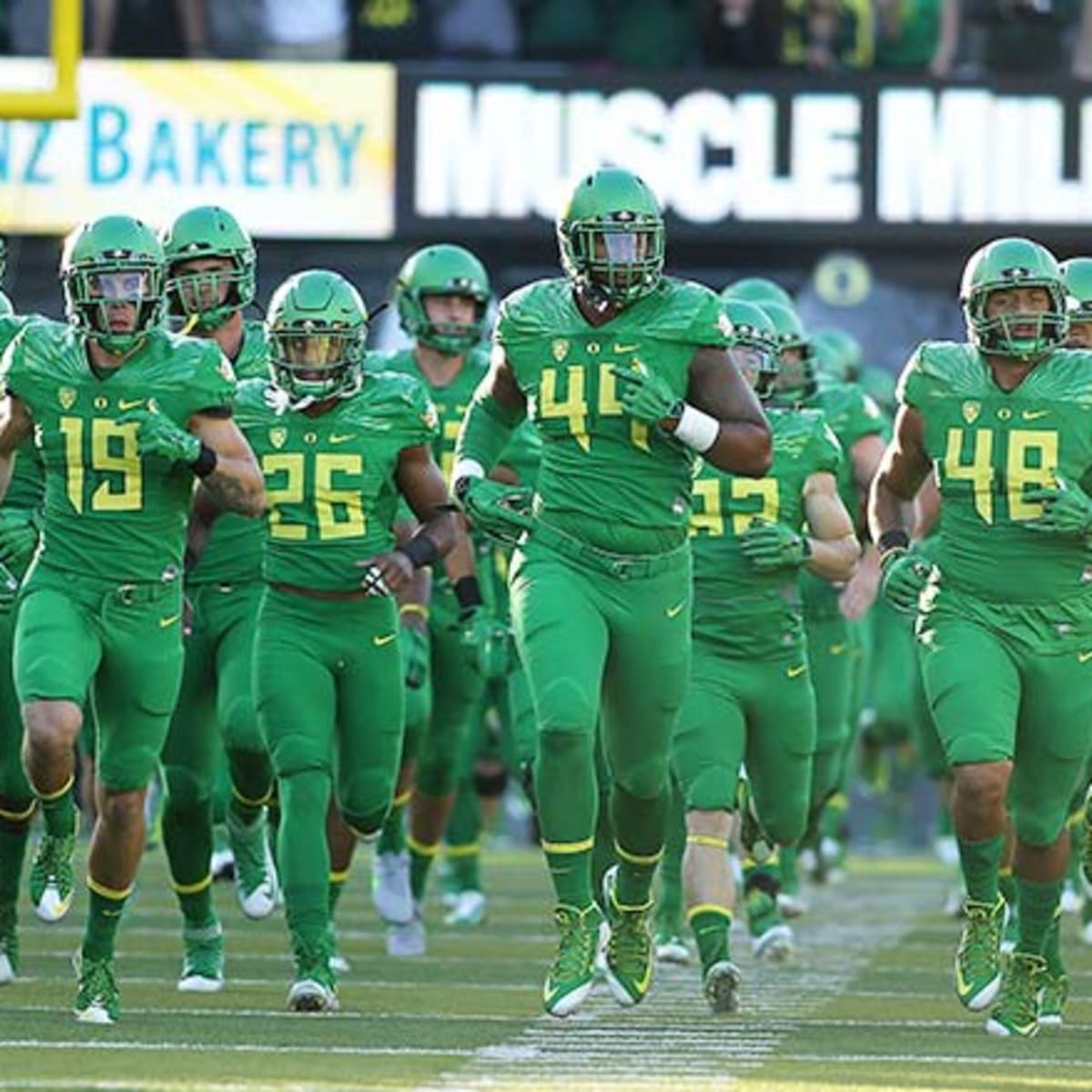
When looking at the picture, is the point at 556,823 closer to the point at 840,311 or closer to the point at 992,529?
the point at 992,529

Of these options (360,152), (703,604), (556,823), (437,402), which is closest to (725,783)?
(703,604)

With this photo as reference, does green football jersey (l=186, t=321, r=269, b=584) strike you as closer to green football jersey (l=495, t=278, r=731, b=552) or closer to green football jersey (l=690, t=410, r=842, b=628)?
green football jersey (l=690, t=410, r=842, b=628)

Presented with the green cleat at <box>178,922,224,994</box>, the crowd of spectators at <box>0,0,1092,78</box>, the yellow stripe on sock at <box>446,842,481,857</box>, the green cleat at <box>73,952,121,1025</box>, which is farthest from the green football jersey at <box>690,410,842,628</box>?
the crowd of spectators at <box>0,0,1092,78</box>

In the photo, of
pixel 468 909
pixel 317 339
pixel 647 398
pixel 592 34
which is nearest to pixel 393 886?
pixel 468 909

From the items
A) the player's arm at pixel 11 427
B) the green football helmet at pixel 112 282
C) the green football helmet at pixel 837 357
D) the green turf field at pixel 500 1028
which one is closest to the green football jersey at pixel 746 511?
the green turf field at pixel 500 1028

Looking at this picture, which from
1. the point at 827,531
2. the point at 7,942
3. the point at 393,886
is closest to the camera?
the point at 7,942

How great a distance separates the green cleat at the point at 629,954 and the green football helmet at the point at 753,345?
1.63 metres

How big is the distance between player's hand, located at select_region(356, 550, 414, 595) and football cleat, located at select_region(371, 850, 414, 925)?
2.10 meters

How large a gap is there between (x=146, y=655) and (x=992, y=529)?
74.3 inches

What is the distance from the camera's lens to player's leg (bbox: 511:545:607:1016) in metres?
9.10

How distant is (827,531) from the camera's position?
10898 mm

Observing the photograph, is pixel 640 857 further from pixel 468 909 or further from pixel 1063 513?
Answer: pixel 468 909

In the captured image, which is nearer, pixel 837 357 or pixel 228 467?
pixel 228 467

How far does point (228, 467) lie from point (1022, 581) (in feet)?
5.80
